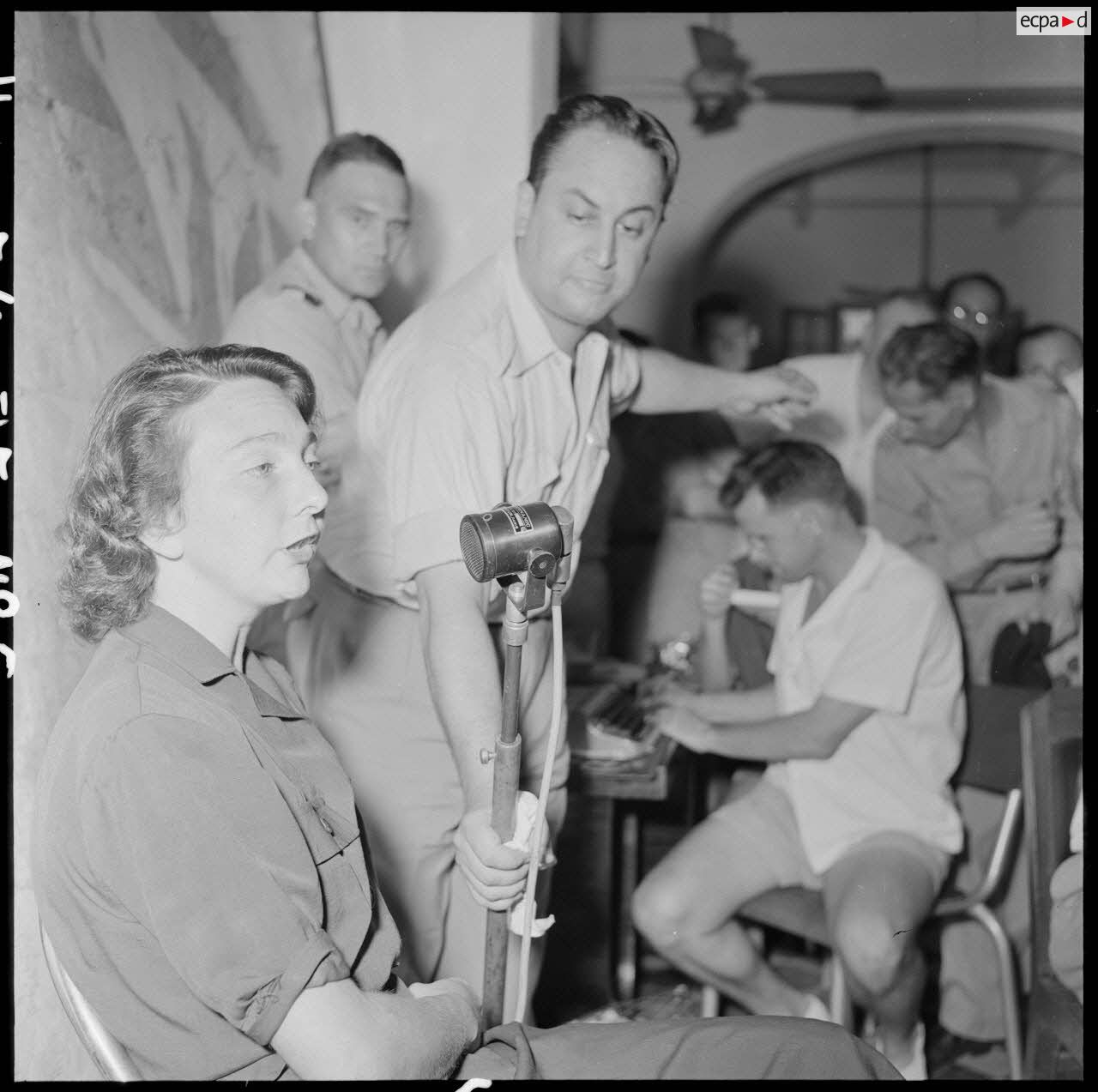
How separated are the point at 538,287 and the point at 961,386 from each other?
1.65m

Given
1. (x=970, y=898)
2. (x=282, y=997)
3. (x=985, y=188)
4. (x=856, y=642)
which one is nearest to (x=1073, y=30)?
(x=856, y=642)

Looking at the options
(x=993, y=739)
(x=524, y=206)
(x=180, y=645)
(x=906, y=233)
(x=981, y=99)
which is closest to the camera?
(x=180, y=645)

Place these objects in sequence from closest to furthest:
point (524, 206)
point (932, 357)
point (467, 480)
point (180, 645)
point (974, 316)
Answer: point (180, 645) → point (467, 480) → point (524, 206) → point (932, 357) → point (974, 316)

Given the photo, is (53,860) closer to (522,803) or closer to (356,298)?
(522,803)

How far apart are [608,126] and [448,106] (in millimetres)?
1120

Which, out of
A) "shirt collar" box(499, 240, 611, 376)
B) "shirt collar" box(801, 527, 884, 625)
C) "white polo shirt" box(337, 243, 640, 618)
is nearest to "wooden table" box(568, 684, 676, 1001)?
"shirt collar" box(801, 527, 884, 625)

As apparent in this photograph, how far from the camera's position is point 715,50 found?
16.1ft

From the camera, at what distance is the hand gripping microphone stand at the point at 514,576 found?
4.40 feet

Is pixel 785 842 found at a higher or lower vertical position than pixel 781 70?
lower

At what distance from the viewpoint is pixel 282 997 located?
1123mm

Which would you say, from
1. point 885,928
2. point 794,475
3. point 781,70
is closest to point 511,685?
point 885,928

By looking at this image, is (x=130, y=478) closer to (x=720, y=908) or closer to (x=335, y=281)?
(x=335, y=281)

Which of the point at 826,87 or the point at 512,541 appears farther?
the point at 826,87

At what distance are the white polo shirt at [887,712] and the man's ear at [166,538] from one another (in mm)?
1497
